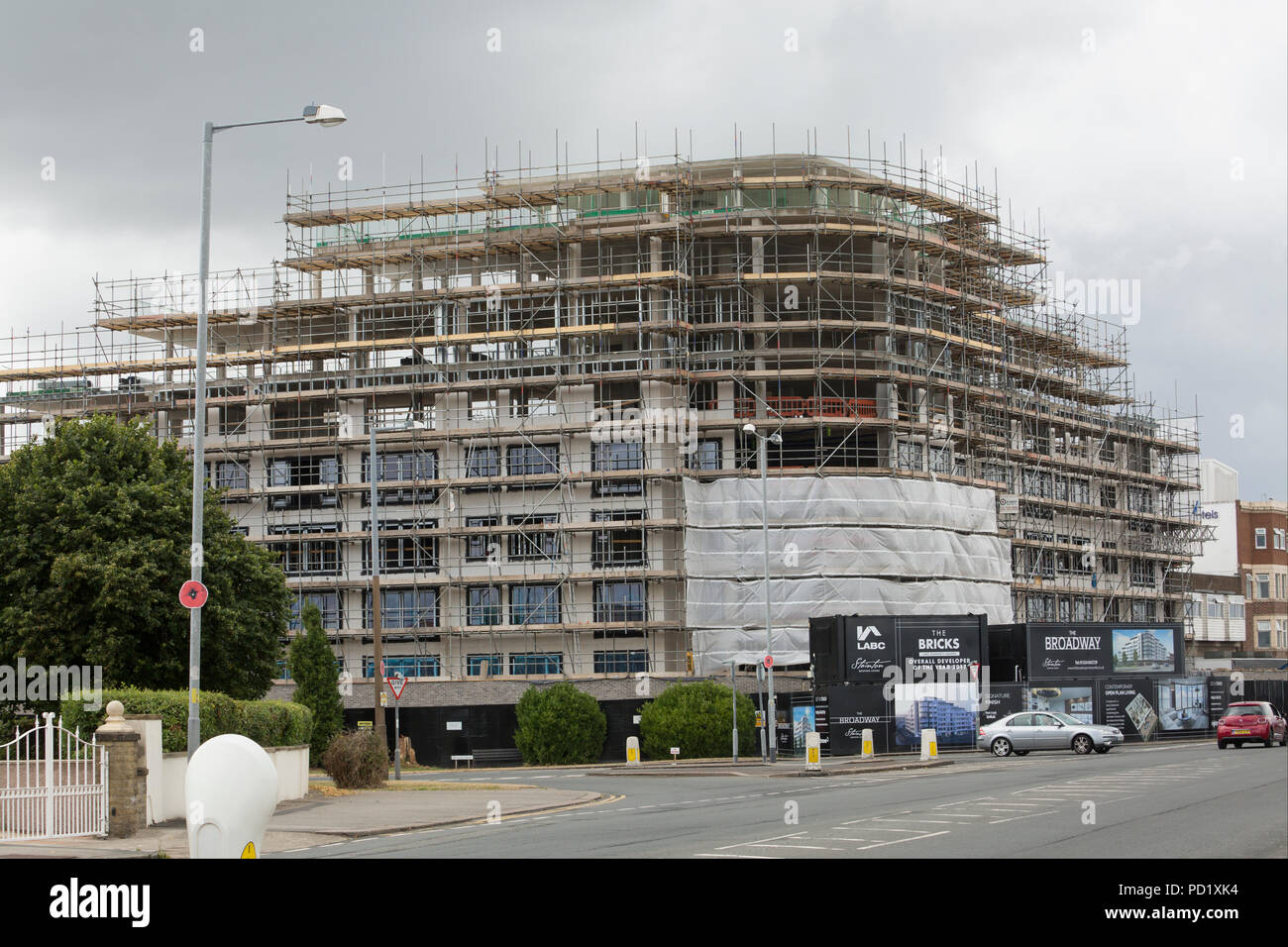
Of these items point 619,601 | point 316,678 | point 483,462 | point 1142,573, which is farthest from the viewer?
point 1142,573

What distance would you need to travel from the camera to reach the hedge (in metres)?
23.8

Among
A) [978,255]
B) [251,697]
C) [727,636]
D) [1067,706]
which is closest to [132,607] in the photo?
[251,697]

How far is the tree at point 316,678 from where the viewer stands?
136ft

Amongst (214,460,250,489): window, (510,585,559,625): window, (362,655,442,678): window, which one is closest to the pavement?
(510,585,559,625): window

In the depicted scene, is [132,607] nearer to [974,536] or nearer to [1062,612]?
[974,536]

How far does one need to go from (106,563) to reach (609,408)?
86.0ft

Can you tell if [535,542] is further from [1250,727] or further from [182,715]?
[182,715]

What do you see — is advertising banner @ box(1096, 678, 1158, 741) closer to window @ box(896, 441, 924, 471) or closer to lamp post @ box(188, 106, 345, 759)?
window @ box(896, 441, 924, 471)

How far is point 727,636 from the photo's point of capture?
5588 cm

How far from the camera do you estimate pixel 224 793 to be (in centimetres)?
516

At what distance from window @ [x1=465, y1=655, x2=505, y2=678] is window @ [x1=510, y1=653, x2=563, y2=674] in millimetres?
489

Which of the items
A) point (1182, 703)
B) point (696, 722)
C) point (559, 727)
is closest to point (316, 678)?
point (559, 727)

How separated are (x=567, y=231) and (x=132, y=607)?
2939 cm

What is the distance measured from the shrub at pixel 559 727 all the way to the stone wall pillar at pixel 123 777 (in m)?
27.9
